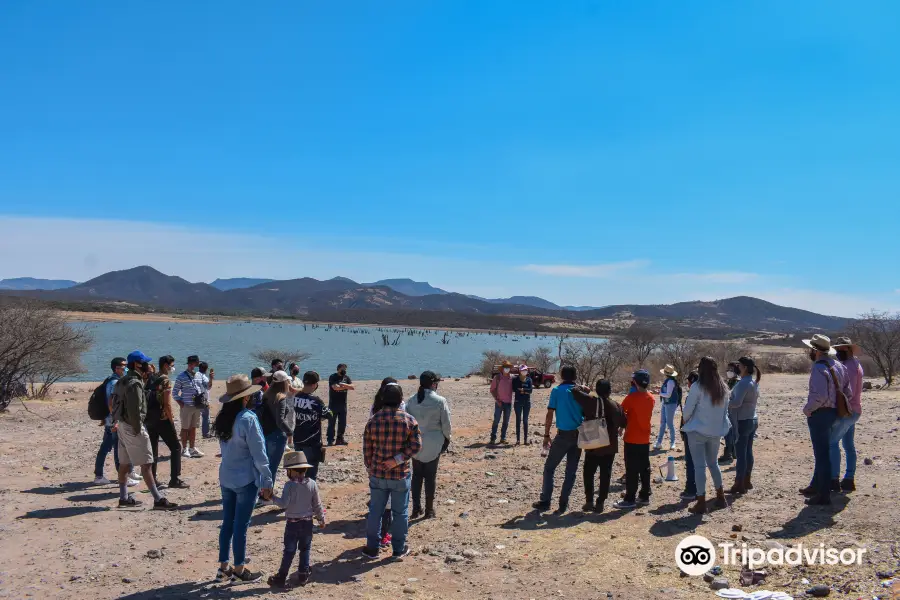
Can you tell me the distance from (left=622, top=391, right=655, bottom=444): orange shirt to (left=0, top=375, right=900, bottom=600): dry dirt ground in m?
0.90

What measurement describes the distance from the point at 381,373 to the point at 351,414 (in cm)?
2560

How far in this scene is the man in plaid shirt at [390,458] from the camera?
19.7 feet

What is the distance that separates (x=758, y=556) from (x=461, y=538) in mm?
3014

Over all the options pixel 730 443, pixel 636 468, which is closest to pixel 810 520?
pixel 636 468

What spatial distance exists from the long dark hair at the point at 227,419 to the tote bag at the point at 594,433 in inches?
156

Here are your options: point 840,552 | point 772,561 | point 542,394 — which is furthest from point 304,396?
point 542,394

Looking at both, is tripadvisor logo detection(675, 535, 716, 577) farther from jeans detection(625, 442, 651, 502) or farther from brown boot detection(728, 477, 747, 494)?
brown boot detection(728, 477, 747, 494)

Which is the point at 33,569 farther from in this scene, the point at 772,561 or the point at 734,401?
the point at 734,401

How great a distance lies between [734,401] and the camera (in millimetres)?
8180

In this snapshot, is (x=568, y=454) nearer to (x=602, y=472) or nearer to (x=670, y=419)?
(x=602, y=472)

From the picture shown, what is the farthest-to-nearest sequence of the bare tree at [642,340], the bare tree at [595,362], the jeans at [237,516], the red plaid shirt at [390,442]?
the bare tree at [642,340]
the bare tree at [595,362]
the red plaid shirt at [390,442]
the jeans at [237,516]

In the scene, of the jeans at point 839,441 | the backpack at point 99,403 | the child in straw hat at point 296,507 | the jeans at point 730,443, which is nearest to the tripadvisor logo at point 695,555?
the jeans at point 839,441

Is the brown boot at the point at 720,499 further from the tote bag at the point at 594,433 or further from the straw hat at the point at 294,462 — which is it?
the straw hat at the point at 294,462

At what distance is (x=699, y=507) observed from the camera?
7184mm
